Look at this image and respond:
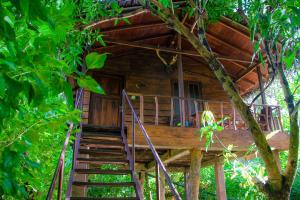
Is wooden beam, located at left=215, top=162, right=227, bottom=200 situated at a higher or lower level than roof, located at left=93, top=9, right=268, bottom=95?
lower

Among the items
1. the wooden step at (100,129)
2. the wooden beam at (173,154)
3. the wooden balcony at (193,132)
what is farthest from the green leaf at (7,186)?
the wooden beam at (173,154)

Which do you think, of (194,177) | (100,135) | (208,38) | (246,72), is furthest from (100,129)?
(246,72)

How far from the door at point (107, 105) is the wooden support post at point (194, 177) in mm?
2537

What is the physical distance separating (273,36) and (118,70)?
701cm

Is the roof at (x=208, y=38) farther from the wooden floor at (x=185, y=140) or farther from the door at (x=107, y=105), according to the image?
the wooden floor at (x=185, y=140)

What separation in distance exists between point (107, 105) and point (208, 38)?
3.70 m

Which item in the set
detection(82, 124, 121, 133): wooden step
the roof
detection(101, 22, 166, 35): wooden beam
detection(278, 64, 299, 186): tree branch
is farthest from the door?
detection(278, 64, 299, 186): tree branch

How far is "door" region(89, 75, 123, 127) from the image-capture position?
8.28m

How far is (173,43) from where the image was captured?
358 inches

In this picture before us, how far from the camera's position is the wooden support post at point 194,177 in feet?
21.1

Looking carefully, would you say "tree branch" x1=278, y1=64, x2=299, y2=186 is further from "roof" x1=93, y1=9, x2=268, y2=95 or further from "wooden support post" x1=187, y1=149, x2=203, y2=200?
"roof" x1=93, y1=9, x2=268, y2=95

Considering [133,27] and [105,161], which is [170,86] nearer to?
[133,27]

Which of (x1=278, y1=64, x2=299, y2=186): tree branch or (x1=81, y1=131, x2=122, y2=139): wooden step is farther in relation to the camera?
(x1=81, y1=131, x2=122, y2=139): wooden step

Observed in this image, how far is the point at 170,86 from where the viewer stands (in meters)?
9.25
